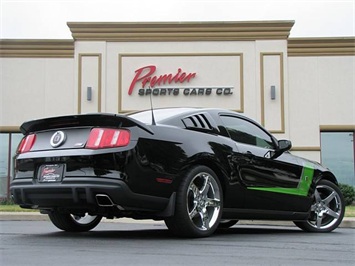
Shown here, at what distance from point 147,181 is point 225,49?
15615 mm

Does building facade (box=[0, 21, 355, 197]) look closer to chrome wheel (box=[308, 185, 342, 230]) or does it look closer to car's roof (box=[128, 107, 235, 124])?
chrome wheel (box=[308, 185, 342, 230])

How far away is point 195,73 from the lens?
2036cm

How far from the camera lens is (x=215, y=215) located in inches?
231

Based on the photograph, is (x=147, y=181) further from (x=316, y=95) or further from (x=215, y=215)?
(x=316, y=95)

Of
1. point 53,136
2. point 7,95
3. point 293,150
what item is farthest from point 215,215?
point 7,95

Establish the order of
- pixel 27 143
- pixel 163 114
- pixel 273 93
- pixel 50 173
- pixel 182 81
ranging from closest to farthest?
pixel 50 173
pixel 27 143
pixel 163 114
pixel 273 93
pixel 182 81

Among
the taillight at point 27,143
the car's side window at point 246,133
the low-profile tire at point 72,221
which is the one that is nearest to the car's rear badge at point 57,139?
the taillight at point 27,143

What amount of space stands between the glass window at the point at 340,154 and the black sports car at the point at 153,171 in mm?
14489

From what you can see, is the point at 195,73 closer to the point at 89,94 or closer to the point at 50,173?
the point at 89,94

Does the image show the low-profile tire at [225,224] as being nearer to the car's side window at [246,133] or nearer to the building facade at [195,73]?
the car's side window at [246,133]

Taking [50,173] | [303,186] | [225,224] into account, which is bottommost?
[225,224]

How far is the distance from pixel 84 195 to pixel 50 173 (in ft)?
1.63

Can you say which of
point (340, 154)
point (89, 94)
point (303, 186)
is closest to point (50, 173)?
point (303, 186)

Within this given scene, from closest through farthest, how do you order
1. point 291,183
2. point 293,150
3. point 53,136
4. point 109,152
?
point 109,152
point 53,136
point 291,183
point 293,150
